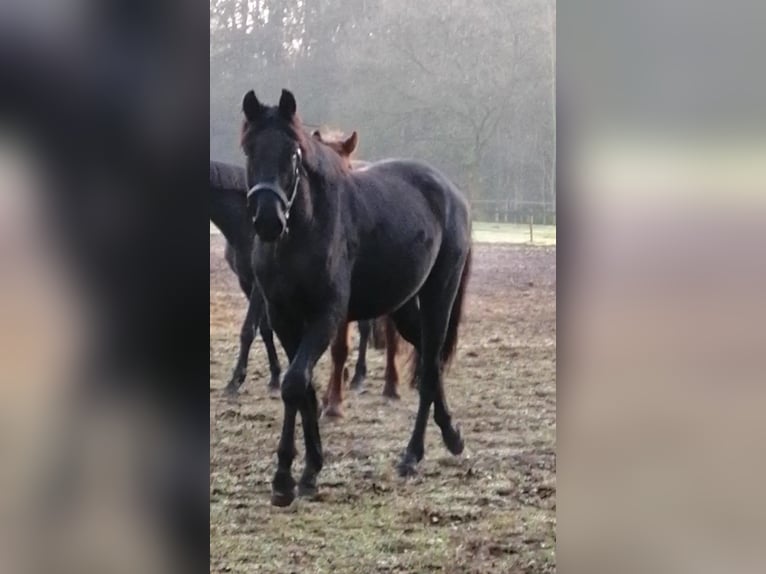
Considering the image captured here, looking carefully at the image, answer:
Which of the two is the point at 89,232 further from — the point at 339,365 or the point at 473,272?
the point at 473,272

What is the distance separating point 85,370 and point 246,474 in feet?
2.23

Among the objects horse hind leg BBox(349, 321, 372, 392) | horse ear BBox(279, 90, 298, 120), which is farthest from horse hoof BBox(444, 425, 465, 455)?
horse ear BBox(279, 90, 298, 120)

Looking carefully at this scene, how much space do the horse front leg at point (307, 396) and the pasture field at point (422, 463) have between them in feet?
0.11

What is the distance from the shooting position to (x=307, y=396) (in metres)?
3.60

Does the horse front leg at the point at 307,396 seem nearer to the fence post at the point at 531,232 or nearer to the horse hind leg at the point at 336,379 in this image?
the horse hind leg at the point at 336,379

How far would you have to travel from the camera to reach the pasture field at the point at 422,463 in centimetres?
362

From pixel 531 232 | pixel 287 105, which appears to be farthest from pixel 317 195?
pixel 531 232

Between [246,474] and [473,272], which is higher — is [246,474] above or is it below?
below

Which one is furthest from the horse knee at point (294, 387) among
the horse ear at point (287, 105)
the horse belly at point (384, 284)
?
the horse ear at point (287, 105)

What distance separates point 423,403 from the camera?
144 inches

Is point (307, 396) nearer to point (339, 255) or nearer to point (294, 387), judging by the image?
point (294, 387)

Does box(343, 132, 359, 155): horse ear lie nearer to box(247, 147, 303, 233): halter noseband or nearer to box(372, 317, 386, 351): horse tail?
box(247, 147, 303, 233): halter noseband

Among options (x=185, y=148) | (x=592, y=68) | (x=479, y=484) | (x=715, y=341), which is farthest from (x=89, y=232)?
(x=715, y=341)

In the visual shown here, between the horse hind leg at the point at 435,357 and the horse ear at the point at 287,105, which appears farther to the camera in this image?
the horse hind leg at the point at 435,357
